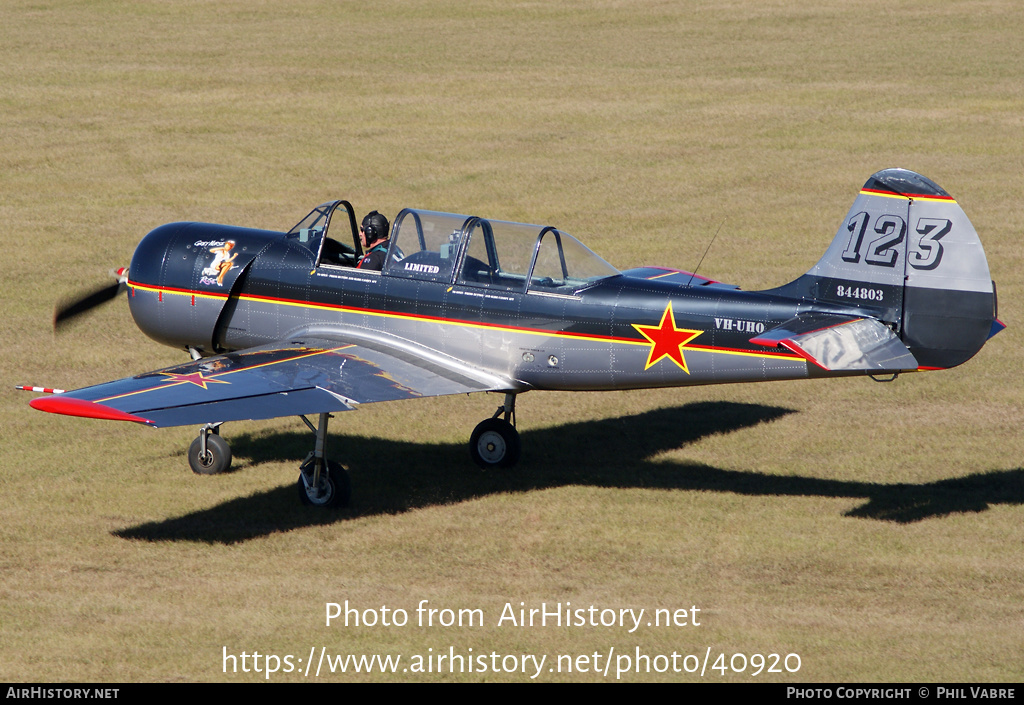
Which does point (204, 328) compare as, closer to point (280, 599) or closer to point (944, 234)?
point (280, 599)

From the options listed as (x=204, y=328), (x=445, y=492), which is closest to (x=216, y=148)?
(x=204, y=328)

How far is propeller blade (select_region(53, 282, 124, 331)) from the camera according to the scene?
13.1 meters

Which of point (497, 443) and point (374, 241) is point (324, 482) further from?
point (374, 241)

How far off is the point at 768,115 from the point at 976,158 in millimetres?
5398

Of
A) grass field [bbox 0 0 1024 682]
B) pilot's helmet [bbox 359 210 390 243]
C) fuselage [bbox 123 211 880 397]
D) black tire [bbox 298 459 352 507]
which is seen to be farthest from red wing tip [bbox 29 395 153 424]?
pilot's helmet [bbox 359 210 390 243]

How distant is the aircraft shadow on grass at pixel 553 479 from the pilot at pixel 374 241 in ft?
7.00

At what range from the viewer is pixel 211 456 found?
12.3 meters

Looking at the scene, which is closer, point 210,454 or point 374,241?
point 210,454

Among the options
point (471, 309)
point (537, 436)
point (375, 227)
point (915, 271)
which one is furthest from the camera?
point (537, 436)

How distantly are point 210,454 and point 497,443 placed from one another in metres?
2.92

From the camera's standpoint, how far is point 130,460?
1260 cm

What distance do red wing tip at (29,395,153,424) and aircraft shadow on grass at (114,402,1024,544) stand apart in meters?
1.48

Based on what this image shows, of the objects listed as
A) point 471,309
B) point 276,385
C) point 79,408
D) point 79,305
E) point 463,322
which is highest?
point 471,309

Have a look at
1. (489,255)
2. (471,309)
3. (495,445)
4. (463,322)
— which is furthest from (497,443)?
(489,255)
